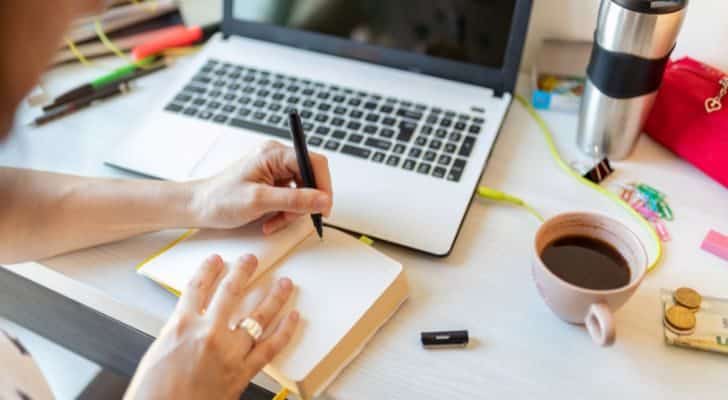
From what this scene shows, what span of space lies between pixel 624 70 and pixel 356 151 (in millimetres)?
314

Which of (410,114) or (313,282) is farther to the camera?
(410,114)

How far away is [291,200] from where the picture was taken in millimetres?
645

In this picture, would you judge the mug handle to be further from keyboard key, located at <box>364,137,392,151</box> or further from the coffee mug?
keyboard key, located at <box>364,137,392,151</box>

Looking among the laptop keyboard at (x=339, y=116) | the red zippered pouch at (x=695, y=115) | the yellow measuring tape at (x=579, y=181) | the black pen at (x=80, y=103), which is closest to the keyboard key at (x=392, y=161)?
the laptop keyboard at (x=339, y=116)

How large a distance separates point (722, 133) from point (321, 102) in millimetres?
475

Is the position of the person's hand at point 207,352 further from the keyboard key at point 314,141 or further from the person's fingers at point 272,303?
the keyboard key at point 314,141

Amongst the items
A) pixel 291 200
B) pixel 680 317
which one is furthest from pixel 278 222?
pixel 680 317

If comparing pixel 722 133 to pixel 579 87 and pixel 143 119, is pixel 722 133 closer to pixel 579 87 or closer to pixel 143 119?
pixel 579 87

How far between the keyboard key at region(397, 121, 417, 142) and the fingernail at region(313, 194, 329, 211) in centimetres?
18

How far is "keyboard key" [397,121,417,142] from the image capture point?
0.79m

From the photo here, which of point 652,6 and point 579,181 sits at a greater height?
point 652,6

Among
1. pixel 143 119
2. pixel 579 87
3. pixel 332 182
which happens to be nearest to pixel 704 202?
pixel 579 87

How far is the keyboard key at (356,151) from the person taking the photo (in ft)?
2.55

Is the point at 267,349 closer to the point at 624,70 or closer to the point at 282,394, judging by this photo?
the point at 282,394
